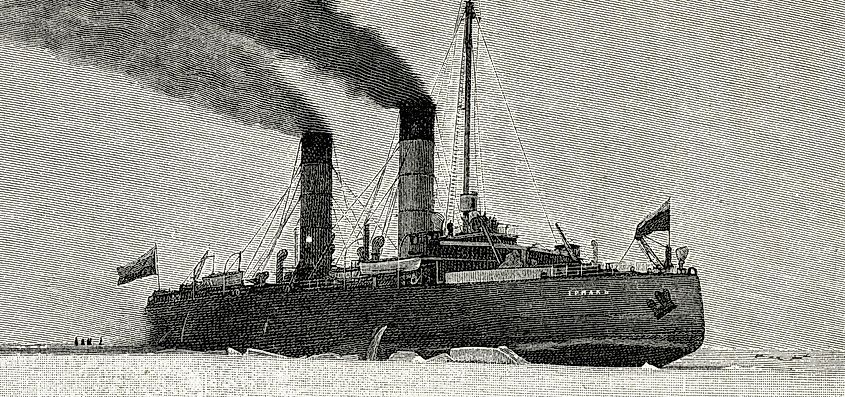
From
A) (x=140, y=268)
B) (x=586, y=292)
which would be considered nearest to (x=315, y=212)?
(x=140, y=268)

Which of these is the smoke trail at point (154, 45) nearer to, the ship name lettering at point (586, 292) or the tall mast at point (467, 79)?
the tall mast at point (467, 79)

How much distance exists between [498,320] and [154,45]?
3332 mm

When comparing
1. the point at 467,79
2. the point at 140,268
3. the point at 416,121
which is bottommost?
the point at 140,268

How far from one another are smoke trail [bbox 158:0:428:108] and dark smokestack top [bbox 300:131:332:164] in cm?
50

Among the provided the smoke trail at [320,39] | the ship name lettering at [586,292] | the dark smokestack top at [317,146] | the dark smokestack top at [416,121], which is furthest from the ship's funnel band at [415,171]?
the ship name lettering at [586,292]

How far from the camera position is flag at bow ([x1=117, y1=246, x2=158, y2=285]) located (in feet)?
22.1

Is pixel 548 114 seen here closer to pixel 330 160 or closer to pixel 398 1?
pixel 398 1

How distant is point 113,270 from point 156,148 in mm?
942

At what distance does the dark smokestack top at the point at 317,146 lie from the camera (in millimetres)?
7618

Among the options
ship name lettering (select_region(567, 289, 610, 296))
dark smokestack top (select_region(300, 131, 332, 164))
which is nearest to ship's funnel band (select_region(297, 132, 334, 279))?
dark smokestack top (select_region(300, 131, 332, 164))

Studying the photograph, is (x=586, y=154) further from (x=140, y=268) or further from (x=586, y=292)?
(x=140, y=268)

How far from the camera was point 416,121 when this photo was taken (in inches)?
305

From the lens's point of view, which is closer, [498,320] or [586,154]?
[586,154]

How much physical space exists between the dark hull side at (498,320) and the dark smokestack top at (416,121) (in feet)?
4.18
